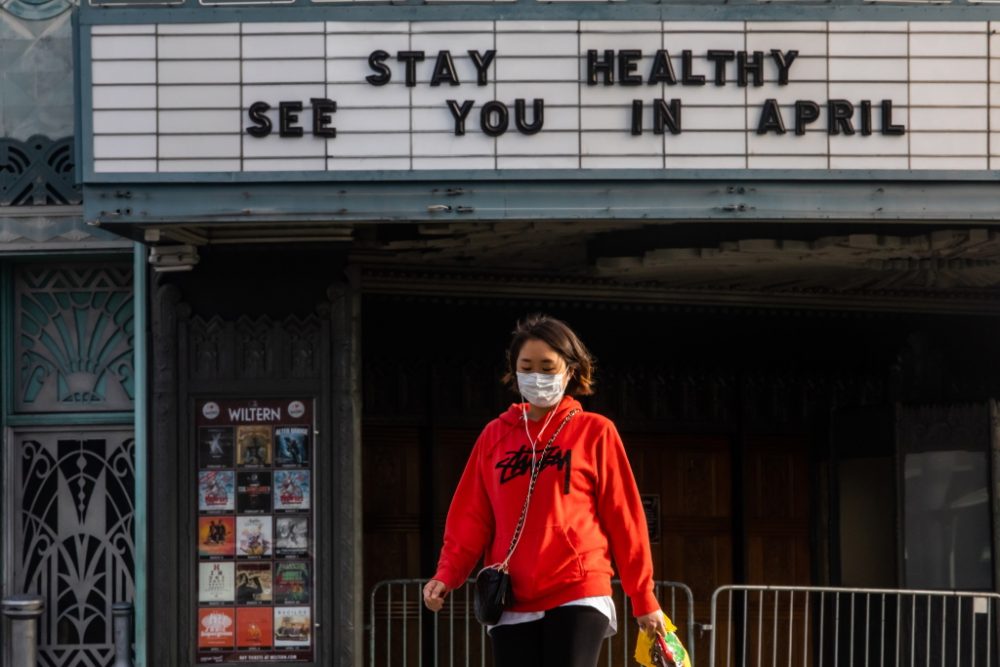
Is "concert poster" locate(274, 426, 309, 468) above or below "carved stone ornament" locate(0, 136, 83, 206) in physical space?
below

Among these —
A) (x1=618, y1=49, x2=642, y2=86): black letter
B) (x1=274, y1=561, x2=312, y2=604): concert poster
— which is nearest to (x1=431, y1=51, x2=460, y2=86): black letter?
(x1=618, y1=49, x2=642, y2=86): black letter

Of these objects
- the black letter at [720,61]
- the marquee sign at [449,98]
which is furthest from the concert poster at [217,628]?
the black letter at [720,61]

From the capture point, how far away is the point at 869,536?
45.8 ft

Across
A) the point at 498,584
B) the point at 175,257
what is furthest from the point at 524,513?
the point at 175,257

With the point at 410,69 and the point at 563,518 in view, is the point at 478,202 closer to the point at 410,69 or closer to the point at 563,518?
the point at 410,69

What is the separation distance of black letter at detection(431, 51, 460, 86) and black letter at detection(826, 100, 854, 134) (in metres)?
2.07

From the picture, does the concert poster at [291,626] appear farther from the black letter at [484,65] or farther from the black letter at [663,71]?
the black letter at [663,71]

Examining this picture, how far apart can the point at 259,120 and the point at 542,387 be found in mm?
3939

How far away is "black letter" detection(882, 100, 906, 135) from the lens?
984cm

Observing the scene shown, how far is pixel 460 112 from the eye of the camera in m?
9.73

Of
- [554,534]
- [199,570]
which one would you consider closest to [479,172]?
[199,570]

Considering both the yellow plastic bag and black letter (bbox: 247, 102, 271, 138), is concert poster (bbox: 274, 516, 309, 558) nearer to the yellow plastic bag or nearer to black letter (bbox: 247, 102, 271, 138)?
black letter (bbox: 247, 102, 271, 138)

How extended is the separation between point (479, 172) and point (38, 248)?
331 centimetres

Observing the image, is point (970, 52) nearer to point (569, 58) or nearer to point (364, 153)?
point (569, 58)
